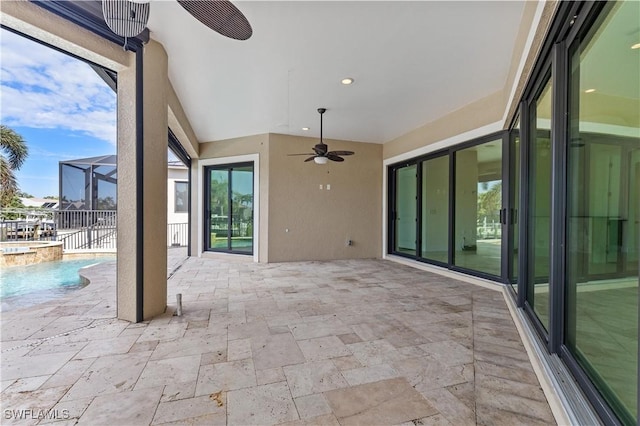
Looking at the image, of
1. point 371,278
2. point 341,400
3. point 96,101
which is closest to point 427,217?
point 371,278

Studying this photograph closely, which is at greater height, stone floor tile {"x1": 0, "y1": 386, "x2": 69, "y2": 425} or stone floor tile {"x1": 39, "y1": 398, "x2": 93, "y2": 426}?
stone floor tile {"x1": 0, "y1": 386, "x2": 69, "y2": 425}

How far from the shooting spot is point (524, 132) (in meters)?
3.23

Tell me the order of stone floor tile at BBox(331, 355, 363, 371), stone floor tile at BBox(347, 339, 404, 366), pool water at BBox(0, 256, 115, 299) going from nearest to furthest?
stone floor tile at BBox(331, 355, 363, 371)
stone floor tile at BBox(347, 339, 404, 366)
pool water at BBox(0, 256, 115, 299)

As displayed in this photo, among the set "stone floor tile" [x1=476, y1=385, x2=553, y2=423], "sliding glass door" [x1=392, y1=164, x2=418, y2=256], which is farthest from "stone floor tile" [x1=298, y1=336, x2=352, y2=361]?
"sliding glass door" [x1=392, y1=164, x2=418, y2=256]

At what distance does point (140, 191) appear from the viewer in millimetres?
2885

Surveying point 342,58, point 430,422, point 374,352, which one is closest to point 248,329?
point 374,352

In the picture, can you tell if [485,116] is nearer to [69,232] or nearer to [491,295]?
[491,295]

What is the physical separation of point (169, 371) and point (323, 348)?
1.16m

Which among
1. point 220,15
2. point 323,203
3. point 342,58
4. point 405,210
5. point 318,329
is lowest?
point 318,329

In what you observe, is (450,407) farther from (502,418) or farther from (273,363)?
(273,363)

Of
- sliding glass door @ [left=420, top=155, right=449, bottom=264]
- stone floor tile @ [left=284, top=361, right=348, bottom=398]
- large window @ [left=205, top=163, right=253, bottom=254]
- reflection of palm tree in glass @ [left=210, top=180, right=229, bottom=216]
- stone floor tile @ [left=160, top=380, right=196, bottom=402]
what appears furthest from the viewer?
reflection of palm tree in glass @ [left=210, top=180, right=229, bottom=216]

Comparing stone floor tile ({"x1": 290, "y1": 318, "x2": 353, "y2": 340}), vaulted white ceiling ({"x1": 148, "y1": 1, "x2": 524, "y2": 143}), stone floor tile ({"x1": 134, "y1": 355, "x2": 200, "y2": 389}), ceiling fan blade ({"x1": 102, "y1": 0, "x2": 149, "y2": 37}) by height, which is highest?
vaulted white ceiling ({"x1": 148, "y1": 1, "x2": 524, "y2": 143})

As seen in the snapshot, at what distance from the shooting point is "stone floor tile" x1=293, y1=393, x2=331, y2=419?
1.65m

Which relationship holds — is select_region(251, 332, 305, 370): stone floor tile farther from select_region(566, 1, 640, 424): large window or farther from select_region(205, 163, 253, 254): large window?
select_region(205, 163, 253, 254): large window
